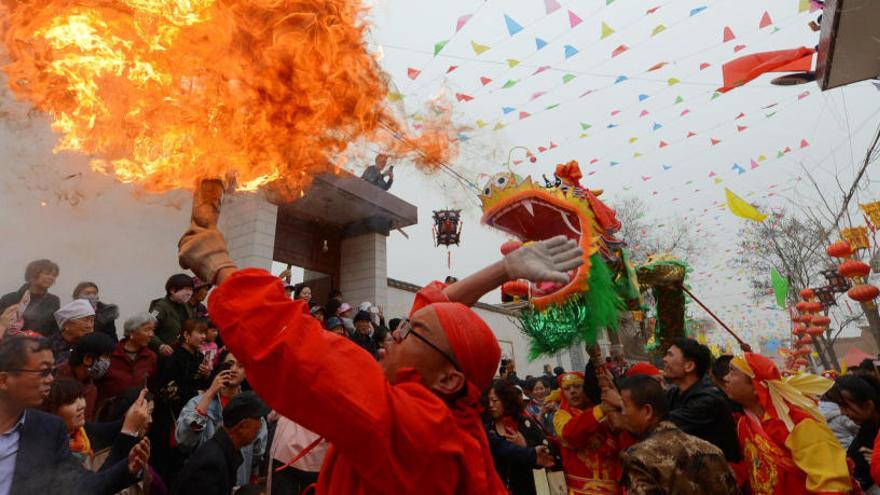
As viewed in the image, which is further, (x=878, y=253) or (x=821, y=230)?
(x=821, y=230)

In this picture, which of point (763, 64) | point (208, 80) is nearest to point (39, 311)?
point (208, 80)

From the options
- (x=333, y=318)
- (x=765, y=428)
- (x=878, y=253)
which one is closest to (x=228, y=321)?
(x=765, y=428)

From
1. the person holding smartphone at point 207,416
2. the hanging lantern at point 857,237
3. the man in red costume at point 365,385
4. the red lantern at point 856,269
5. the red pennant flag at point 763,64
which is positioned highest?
the red pennant flag at point 763,64

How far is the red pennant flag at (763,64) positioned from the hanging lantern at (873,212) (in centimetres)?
819

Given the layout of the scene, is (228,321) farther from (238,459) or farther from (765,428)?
(765,428)

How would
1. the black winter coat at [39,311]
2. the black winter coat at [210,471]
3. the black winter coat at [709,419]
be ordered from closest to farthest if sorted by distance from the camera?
the black winter coat at [210,471]
the black winter coat at [709,419]
the black winter coat at [39,311]

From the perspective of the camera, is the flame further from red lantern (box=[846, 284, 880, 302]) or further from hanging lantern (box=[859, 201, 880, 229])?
red lantern (box=[846, 284, 880, 302])

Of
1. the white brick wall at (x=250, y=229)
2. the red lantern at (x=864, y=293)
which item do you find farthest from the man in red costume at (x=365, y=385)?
the red lantern at (x=864, y=293)

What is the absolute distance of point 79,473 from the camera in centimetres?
247

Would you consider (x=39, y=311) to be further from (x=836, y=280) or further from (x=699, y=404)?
(x=836, y=280)

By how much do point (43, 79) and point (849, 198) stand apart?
18162mm

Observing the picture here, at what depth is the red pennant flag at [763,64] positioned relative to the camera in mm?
5418

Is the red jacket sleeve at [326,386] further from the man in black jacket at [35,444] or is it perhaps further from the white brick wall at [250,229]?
the white brick wall at [250,229]

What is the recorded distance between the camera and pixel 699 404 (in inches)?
139
